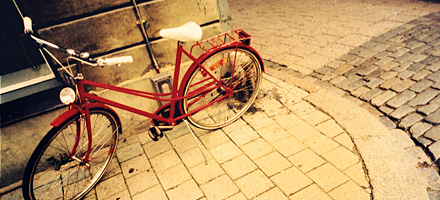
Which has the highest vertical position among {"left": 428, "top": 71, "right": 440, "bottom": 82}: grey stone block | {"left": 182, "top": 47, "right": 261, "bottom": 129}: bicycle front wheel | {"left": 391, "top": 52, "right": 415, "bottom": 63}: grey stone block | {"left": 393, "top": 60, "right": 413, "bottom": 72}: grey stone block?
{"left": 182, "top": 47, "right": 261, "bottom": 129}: bicycle front wheel

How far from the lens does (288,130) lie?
324 centimetres

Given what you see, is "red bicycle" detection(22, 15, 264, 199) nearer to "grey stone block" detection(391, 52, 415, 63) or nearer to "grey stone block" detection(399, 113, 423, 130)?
"grey stone block" detection(399, 113, 423, 130)

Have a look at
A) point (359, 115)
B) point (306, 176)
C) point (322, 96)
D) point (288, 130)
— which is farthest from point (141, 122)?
point (359, 115)

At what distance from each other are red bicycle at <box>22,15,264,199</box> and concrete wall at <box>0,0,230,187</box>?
0.25 m

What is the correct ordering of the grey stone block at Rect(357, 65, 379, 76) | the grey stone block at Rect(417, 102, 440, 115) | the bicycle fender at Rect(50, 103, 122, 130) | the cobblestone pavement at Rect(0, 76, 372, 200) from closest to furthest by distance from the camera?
the bicycle fender at Rect(50, 103, 122, 130) < the cobblestone pavement at Rect(0, 76, 372, 200) < the grey stone block at Rect(417, 102, 440, 115) < the grey stone block at Rect(357, 65, 379, 76)

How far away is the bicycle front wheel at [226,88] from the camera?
10.1 ft

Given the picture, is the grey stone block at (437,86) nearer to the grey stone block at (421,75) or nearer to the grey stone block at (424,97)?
the grey stone block at (424,97)

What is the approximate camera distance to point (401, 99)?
3564mm

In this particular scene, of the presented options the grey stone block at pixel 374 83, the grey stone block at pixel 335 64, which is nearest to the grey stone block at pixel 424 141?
the grey stone block at pixel 374 83

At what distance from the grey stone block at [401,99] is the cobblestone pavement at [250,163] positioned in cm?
100

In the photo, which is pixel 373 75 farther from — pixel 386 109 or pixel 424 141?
pixel 424 141

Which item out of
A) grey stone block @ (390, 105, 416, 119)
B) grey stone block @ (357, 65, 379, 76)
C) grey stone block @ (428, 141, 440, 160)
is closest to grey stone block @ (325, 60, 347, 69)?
grey stone block @ (357, 65, 379, 76)

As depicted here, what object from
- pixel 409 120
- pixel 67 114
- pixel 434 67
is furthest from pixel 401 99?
pixel 67 114

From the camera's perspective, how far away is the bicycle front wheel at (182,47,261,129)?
3092 millimetres
